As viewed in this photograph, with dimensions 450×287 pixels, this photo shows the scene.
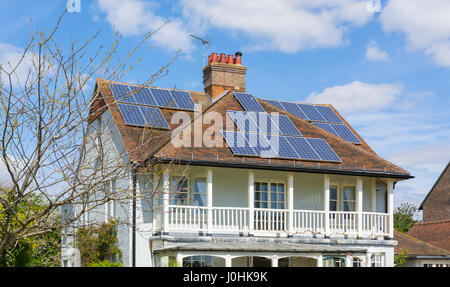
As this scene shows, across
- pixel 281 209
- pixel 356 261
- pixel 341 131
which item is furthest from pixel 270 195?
pixel 341 131

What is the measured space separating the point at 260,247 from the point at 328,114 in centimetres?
1097

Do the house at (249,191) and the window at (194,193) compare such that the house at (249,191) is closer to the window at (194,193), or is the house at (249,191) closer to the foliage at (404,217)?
the window at (194,193)

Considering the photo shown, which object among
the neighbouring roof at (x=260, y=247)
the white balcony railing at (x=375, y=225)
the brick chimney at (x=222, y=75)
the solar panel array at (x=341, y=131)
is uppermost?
the brick chimney at (x=222, y=75)

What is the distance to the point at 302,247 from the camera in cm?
2166

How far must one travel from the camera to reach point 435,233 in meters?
36.6

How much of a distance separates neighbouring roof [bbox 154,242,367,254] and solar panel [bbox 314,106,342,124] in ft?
27.5

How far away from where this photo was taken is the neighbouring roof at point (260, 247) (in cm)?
2044

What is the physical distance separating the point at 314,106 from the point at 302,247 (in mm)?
11025

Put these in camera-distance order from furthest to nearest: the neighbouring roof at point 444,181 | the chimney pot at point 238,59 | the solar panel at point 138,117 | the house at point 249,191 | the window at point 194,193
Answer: the neighbouring roof at point 444,181
the chimney pot at point 238,59
the solar panel at point 138,117
the window at point 194,193
the house at point 249,191

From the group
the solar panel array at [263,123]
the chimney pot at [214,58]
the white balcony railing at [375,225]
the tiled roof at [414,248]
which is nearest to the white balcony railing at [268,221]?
the white balcony railing at [375,225]

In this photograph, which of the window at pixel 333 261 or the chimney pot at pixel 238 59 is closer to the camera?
the window at pixel 333 261

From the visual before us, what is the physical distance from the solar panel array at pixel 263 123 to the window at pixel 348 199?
2785mm
